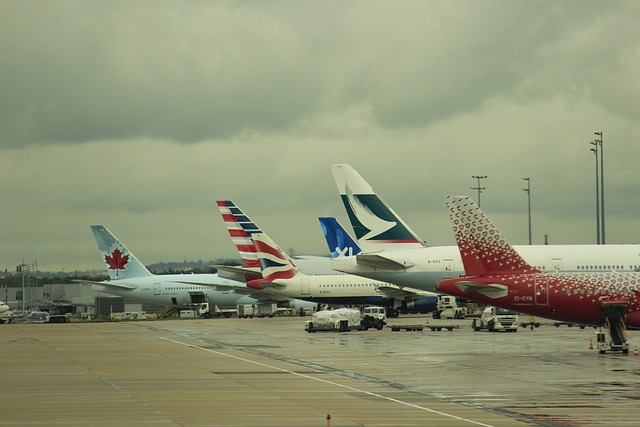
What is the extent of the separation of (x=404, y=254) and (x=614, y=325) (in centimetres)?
2418

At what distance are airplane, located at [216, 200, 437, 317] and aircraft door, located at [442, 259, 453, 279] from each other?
26.3 meters

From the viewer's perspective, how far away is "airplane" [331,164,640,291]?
225 ft

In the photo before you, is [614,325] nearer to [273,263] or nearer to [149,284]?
[273,263]

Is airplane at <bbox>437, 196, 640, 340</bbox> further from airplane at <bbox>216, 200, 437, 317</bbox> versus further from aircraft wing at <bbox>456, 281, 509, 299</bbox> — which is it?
airplane at <bbox>216, 200, 437, 317</bbox>

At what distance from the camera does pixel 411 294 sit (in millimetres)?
97125

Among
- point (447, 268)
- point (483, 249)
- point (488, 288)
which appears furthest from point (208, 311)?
point (488, 288)

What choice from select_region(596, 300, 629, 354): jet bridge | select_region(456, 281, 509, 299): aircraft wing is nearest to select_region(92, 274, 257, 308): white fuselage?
select_region(456, 281, 509, 299): aircraft wing

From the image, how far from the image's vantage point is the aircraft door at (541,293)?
47.2 metres

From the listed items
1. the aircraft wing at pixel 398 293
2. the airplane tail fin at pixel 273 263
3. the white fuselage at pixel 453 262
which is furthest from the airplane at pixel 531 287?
the airplane tail fin at pixel 273 263

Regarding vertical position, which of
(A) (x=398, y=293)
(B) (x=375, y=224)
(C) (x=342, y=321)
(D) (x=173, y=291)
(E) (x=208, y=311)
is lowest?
(E) (x=208, y=311)

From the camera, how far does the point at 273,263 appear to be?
97688 mm

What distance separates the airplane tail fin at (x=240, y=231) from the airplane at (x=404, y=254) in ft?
122

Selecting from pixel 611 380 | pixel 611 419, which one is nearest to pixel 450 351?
pixel 611 380

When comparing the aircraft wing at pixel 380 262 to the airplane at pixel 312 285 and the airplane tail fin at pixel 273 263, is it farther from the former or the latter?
the airplane tail fin at pixel 273 263
